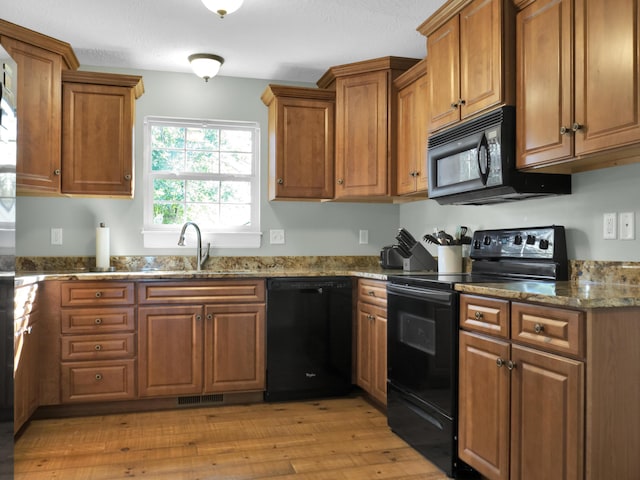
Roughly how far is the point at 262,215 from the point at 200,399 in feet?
4.67

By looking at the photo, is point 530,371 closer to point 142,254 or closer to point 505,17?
point 505,17

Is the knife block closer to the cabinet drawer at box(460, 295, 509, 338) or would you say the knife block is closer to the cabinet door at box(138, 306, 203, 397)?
the cabinet drawer at box(460, 295, 509, 338)

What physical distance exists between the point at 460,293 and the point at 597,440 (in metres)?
0.81

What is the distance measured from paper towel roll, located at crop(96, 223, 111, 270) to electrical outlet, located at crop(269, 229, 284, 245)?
3.85ft

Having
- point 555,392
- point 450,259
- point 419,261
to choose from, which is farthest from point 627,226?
point 419,261

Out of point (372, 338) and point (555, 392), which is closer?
point (555, 392)

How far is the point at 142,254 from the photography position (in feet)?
12.8

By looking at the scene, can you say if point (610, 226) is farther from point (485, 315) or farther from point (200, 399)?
point (200, 399)

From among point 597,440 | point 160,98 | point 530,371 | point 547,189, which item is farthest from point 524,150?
point 160,98

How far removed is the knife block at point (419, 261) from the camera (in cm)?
361

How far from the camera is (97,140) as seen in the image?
140 inches

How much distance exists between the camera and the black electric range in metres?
2.39

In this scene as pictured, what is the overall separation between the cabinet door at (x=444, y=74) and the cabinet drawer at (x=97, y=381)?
2.33 metres

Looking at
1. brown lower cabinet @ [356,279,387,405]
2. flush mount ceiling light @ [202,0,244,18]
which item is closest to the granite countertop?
brown lower cabinet @ [356,279,387,405]
